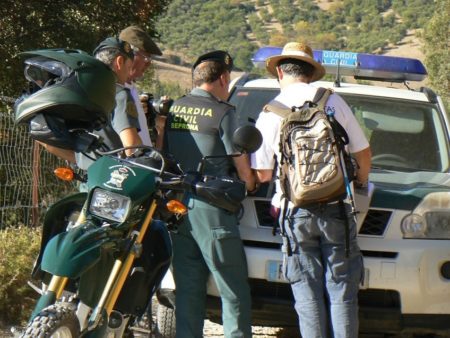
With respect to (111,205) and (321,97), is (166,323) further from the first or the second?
(111,205)

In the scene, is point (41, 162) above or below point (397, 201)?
above

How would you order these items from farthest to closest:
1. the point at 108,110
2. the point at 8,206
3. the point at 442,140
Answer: the point at 8,206 < the point at 442,140 < the point at 108,110

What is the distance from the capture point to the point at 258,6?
11269 cm

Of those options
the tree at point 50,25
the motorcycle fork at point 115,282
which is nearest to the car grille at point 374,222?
the motorcycle fork at point 115,282

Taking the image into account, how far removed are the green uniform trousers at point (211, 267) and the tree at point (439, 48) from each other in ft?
121

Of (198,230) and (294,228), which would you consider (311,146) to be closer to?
(294,228)

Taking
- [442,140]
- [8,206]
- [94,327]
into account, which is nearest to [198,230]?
[94,327]

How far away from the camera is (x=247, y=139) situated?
418cm

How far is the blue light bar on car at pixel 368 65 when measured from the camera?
278 inches

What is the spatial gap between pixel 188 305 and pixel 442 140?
235 centimetres

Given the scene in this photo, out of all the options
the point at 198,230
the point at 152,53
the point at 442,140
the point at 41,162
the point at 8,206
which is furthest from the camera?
the point at 41,162

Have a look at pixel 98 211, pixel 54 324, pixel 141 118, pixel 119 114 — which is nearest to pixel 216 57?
pixel 141 118

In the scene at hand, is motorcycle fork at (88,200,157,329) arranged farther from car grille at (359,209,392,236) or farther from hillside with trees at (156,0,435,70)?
hillside with trees at (156,0,435,70)

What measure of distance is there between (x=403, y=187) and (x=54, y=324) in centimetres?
262
